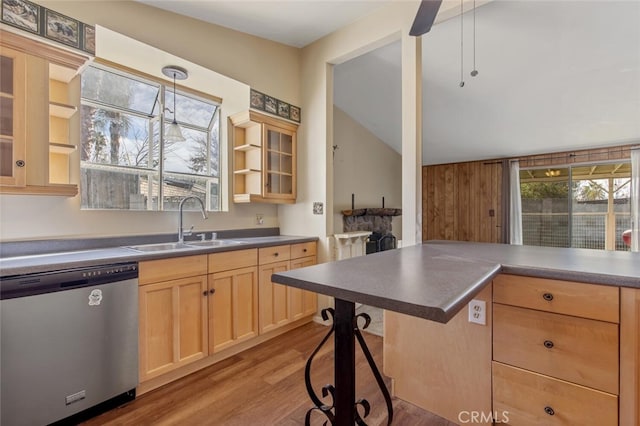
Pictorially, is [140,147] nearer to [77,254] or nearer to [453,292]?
[77,254]

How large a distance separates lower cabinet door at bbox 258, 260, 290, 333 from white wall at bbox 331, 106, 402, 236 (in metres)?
1.78

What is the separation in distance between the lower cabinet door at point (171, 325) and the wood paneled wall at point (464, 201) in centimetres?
558

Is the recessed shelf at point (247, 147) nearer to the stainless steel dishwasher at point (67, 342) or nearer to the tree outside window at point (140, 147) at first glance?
the tree outside window at point (140, 147)

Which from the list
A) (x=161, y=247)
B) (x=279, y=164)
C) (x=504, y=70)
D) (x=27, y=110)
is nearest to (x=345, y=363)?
(x=161, y=247)

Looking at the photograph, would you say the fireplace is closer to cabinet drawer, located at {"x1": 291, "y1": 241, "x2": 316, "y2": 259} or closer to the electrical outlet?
cabinet drawer, located at {"x1": 291, "y1": 241, "x2": 316, "y2": 259}

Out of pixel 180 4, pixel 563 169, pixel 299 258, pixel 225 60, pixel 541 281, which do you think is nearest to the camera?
pixel 541 281

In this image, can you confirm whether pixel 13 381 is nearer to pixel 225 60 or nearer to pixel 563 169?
pixel 225 60

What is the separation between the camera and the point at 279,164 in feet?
10.4

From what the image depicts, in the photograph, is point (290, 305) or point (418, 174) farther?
point (290, 305)

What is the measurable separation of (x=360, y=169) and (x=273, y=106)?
235cm

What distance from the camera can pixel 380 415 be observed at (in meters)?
1.67

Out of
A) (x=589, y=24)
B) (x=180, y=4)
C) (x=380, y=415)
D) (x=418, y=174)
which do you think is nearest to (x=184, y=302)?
(x=380, y=415)

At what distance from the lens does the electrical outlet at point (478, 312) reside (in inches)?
57.2

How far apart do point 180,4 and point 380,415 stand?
126 inches
